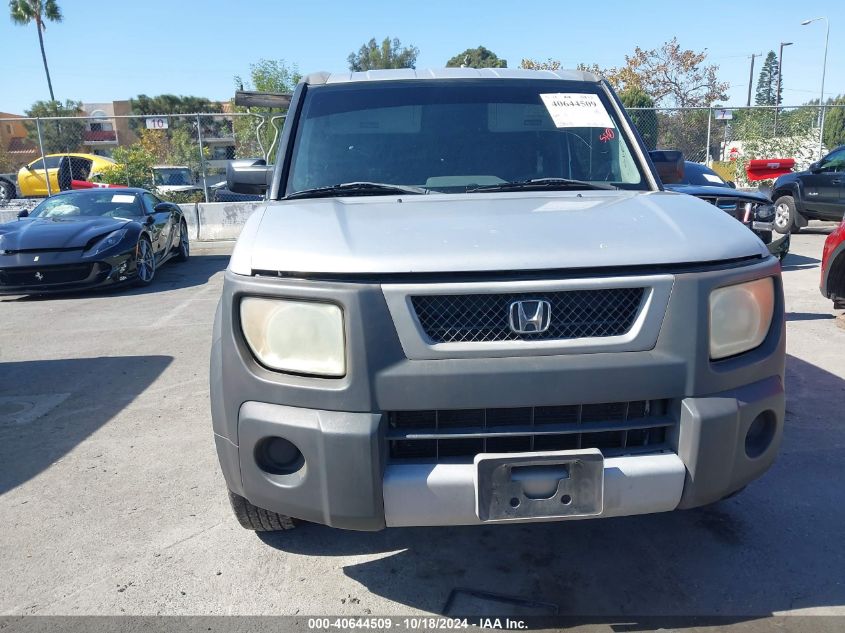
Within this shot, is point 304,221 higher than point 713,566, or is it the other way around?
point 304,221

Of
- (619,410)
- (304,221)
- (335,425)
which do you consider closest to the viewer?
(335,425)

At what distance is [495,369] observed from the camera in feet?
6.41

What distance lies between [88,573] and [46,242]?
6529 mm

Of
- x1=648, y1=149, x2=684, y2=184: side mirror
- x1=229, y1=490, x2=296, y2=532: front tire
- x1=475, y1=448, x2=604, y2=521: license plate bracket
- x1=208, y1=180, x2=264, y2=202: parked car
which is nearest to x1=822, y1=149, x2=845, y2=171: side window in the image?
x1=648, y1=149, x2=684, y2=184: side mirror

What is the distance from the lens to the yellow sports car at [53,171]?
1706 cm

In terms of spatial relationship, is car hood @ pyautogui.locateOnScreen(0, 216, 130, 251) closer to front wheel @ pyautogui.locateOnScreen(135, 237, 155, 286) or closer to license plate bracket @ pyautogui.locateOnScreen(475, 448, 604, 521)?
front wheel @ pyautogui.locateOnScreen(135, 237, 155, 286)

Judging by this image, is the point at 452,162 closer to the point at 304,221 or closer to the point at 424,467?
the point at 304,221

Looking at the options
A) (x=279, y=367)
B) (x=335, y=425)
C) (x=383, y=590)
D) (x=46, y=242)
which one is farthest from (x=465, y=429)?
(x=46, y=242)

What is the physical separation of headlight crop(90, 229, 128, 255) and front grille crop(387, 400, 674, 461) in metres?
7.33

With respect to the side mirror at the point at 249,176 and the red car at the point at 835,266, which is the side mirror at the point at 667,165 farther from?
the red car at the point at 835,266

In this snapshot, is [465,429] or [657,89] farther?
[657,89]

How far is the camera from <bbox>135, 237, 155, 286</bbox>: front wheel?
29.3 ft

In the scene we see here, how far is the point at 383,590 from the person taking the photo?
2482 millimetres

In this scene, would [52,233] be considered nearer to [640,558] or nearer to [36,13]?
[640,558]
